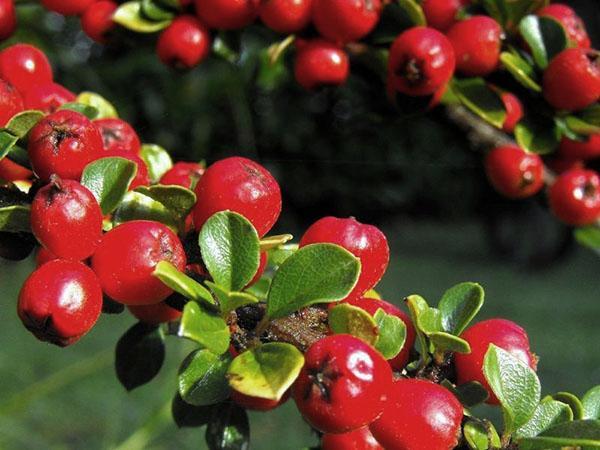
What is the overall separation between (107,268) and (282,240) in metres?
0.08

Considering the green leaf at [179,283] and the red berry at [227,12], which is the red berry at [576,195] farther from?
the green leaf at [179,283]

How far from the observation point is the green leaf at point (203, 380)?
37 cm

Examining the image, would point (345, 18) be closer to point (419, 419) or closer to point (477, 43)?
point (477, 43)

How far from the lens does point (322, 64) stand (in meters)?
0.69

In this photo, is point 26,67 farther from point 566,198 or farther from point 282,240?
point 566,198

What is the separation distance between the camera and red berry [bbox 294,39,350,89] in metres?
0.69

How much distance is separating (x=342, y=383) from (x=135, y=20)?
0.46m

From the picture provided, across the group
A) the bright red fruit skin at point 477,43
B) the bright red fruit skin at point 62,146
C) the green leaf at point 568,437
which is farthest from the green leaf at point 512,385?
the bright red fruit skin at point 477,43

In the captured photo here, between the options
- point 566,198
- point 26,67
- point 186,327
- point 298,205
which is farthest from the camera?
point 298,205

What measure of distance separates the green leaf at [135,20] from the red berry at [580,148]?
0.38 meters

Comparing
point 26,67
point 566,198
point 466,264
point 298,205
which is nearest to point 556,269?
point 466,264

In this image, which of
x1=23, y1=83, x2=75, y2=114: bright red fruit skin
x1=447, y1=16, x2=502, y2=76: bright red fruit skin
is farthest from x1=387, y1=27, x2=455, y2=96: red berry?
x1=23, y1=83, x2=75, y2=114: bright red fruit skin

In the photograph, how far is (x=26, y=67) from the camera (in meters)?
0.55

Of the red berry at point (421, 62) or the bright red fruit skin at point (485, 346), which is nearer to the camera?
the bright red fruit skin at point (485, 346)
